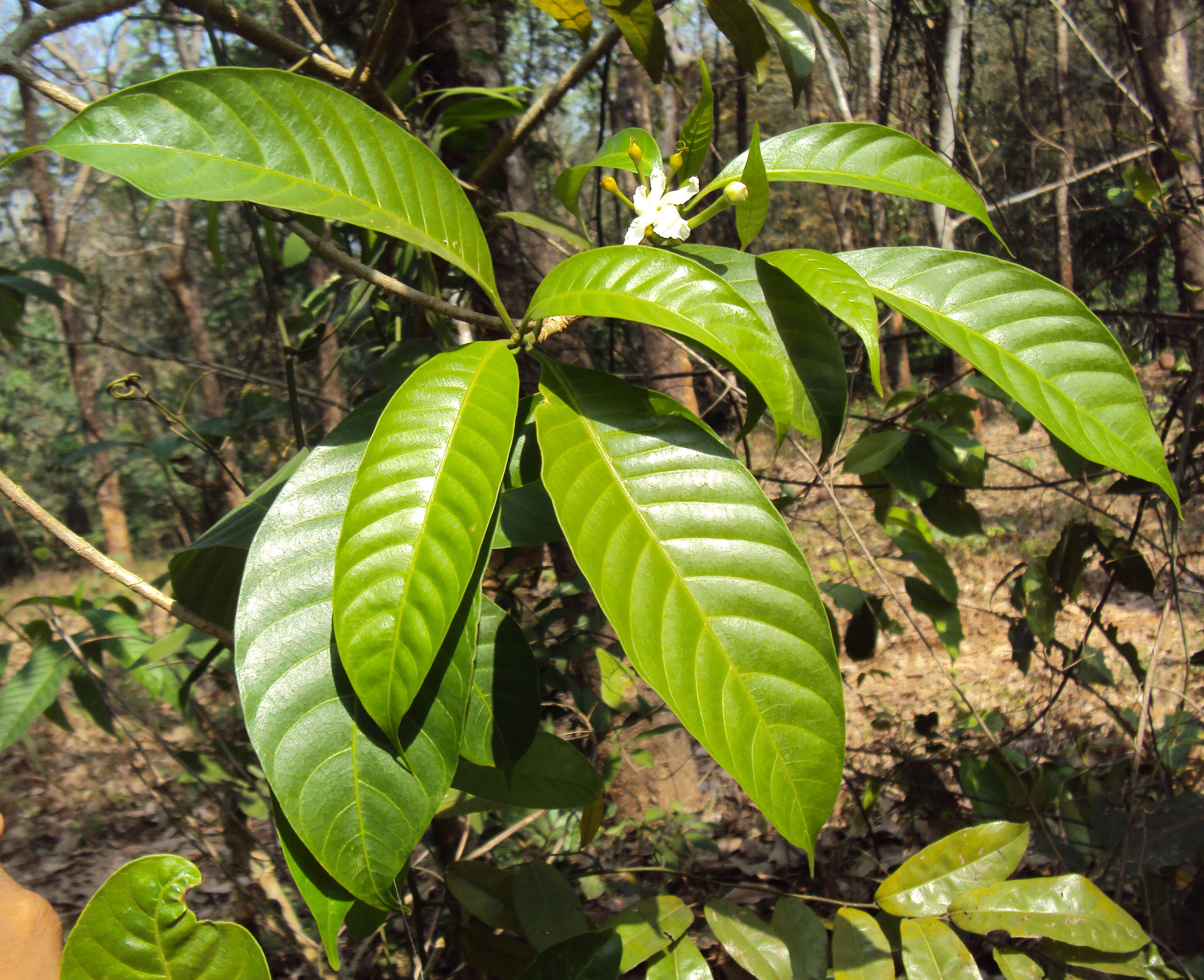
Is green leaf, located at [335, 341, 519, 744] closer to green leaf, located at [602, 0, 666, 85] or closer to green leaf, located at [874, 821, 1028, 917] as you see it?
green leaf, located at [602, 0, 666, 85]

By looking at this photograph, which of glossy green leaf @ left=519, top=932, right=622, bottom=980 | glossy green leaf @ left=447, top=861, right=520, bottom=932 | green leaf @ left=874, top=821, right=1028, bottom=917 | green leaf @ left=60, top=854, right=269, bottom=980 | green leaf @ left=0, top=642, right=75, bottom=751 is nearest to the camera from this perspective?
green leaf @ left=60, top=854, right=269, bottom=980

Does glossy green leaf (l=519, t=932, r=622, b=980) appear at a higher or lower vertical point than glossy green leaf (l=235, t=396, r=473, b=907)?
lower

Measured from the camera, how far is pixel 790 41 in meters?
0.91

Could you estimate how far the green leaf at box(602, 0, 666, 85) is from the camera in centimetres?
84

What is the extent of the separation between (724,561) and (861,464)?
2.93ft

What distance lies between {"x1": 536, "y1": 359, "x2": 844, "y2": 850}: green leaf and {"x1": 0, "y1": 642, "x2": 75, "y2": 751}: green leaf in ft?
4.11

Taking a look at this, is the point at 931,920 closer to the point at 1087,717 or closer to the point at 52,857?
the point at 1087,717

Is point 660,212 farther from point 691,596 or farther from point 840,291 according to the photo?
point 691,596

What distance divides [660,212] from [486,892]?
883 mm

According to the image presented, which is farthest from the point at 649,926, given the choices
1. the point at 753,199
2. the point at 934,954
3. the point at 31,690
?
the point at 31,690

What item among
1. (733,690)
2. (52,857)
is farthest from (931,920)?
(52,857)

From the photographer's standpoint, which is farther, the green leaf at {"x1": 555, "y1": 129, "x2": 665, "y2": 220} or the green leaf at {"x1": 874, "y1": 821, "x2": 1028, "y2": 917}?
the green leaf at {"x1": 874, "y1": 821, "x2": 1028, "y2": 917}

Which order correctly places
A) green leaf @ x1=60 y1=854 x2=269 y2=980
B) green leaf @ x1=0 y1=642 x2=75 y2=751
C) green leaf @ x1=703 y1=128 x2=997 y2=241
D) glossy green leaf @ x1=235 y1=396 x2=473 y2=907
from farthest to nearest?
green leaf @ x1=0 y1=642 x2=75 y2=751, green leaf @ x1=703 y1=128 x2=997 y2=241, glossy green leaf @ x1=235 y1=396 x2=473 y2=907, green leaf @ x1=60 y1=854 x2=269 y2=980

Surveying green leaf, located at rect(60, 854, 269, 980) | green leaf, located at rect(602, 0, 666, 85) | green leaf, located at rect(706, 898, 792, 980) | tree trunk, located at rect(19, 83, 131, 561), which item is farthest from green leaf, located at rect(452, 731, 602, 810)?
tree trunk, located at rect(19, 83, 131, 561)
